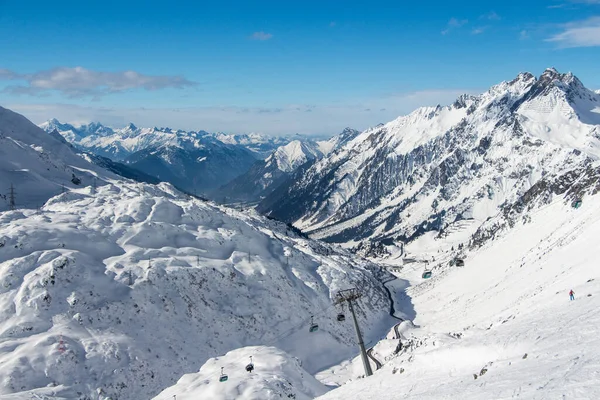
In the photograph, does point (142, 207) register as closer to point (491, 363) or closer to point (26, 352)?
point (26, 352)

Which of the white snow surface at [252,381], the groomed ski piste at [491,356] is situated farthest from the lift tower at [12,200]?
the white snow surface at [252,381]

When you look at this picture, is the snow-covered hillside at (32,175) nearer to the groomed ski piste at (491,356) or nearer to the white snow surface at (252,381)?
the white snow surface at (252,381)

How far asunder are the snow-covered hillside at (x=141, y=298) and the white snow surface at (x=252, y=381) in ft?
9.26

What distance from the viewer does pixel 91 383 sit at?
57.7m

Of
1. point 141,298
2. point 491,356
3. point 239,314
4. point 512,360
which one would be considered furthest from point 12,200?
point 512,360

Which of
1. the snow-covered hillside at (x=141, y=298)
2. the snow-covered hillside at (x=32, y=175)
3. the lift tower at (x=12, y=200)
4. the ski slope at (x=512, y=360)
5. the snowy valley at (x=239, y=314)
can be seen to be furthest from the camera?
the snow-covered hillside at (x=32, y=175)

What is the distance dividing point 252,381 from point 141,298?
34516 millimetres

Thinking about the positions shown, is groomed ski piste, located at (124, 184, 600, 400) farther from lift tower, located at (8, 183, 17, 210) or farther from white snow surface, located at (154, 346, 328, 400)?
lift tower, located at (8, 183, 17, 210)

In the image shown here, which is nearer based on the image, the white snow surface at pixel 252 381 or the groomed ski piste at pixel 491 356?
the groomed ski piste at pixel 491 356

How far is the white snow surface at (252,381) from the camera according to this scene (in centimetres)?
4512

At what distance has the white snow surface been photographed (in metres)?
45.1

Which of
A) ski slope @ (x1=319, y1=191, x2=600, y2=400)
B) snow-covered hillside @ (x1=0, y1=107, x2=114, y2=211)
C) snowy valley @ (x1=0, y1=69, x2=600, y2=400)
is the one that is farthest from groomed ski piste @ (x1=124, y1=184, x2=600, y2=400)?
snow-covered hillside @ (x1=0, y1=107, x2=114, y2=211)

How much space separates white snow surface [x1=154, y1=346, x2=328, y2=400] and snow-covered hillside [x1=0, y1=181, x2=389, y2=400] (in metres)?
2.82

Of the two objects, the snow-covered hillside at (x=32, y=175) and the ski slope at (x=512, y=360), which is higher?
the snow-covered hillside at (x=32, y=175)
